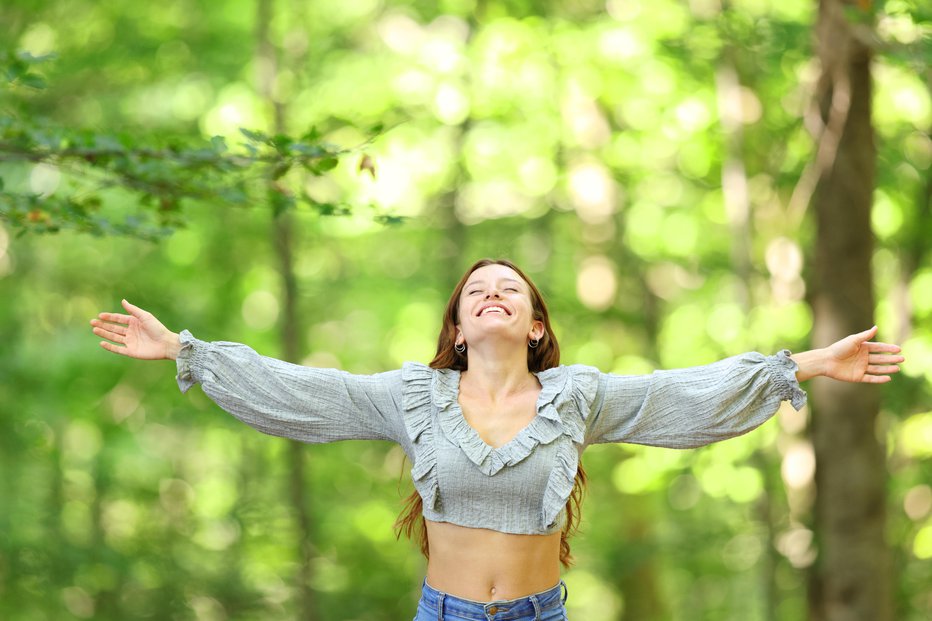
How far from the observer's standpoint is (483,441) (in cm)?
304

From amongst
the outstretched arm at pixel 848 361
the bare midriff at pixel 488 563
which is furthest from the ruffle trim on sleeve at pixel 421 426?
the outstretched arm at pixel 848 361

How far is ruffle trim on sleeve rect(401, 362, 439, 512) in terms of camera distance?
9.98 ft

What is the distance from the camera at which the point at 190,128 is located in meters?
9.67

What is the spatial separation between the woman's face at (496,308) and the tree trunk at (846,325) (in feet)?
11.1

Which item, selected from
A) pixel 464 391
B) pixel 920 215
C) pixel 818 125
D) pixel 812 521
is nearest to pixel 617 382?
pixel 464 391

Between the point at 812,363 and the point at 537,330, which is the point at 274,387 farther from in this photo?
the point at 812,363

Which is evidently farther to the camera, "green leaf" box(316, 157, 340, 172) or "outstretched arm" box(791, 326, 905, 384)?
"green leaf" box(316, 157, 340, 172)

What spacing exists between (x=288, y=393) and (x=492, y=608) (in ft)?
2.53

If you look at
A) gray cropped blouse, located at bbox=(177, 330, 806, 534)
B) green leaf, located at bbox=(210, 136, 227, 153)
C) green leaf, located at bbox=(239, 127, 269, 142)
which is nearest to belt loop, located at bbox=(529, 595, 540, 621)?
gray cropped blouse, located at bbox=(177, 330, 806, 534)

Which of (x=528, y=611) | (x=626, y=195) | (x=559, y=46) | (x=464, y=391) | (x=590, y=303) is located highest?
(x=559, y=46)

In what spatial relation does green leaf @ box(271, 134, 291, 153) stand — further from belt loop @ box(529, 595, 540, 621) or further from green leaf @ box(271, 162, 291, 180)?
belt loop @ box(529, 595, 540, 621)

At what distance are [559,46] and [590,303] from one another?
8.12 ft

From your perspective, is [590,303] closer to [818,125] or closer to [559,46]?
[559,46]

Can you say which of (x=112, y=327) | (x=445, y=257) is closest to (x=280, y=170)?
(x=112, y=327)
